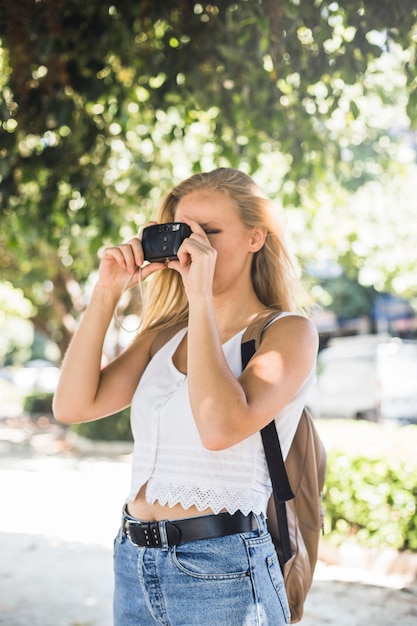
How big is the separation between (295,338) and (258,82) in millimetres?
2867

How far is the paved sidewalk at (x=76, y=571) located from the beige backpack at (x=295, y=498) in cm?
316

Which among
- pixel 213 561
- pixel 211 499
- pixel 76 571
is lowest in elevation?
pixel 76 571

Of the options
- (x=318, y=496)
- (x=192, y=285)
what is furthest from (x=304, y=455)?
(x=192, y=285)

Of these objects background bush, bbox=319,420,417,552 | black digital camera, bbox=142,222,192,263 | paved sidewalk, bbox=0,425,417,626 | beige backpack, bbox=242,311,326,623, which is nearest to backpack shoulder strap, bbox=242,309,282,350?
beige backpack, bbox=242,311,326,623

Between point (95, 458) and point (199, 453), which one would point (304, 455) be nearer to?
point (199, 453)

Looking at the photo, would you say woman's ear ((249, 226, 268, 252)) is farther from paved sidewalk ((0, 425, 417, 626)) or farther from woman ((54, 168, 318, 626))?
paved sidewalk ((0, 425, 417, 626))

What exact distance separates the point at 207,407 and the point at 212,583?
1.47 ft

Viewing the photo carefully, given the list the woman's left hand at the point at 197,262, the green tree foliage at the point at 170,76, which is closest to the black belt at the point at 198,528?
the woman's left hand at the point at 197,262

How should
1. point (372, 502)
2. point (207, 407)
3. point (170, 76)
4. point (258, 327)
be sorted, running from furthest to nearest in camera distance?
1. point (372, 502)
2. point (170, 76)
3. point (258, 327)
4. point (207, 407)

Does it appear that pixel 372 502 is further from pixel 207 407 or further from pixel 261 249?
pixel 207 407

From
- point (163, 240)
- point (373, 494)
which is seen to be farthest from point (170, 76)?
point (373, 494)

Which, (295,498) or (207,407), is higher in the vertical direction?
(207,407)

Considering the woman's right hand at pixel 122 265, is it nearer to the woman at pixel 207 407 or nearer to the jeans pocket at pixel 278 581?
the woman at pixel 207 407

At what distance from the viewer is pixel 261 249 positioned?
2373mm
